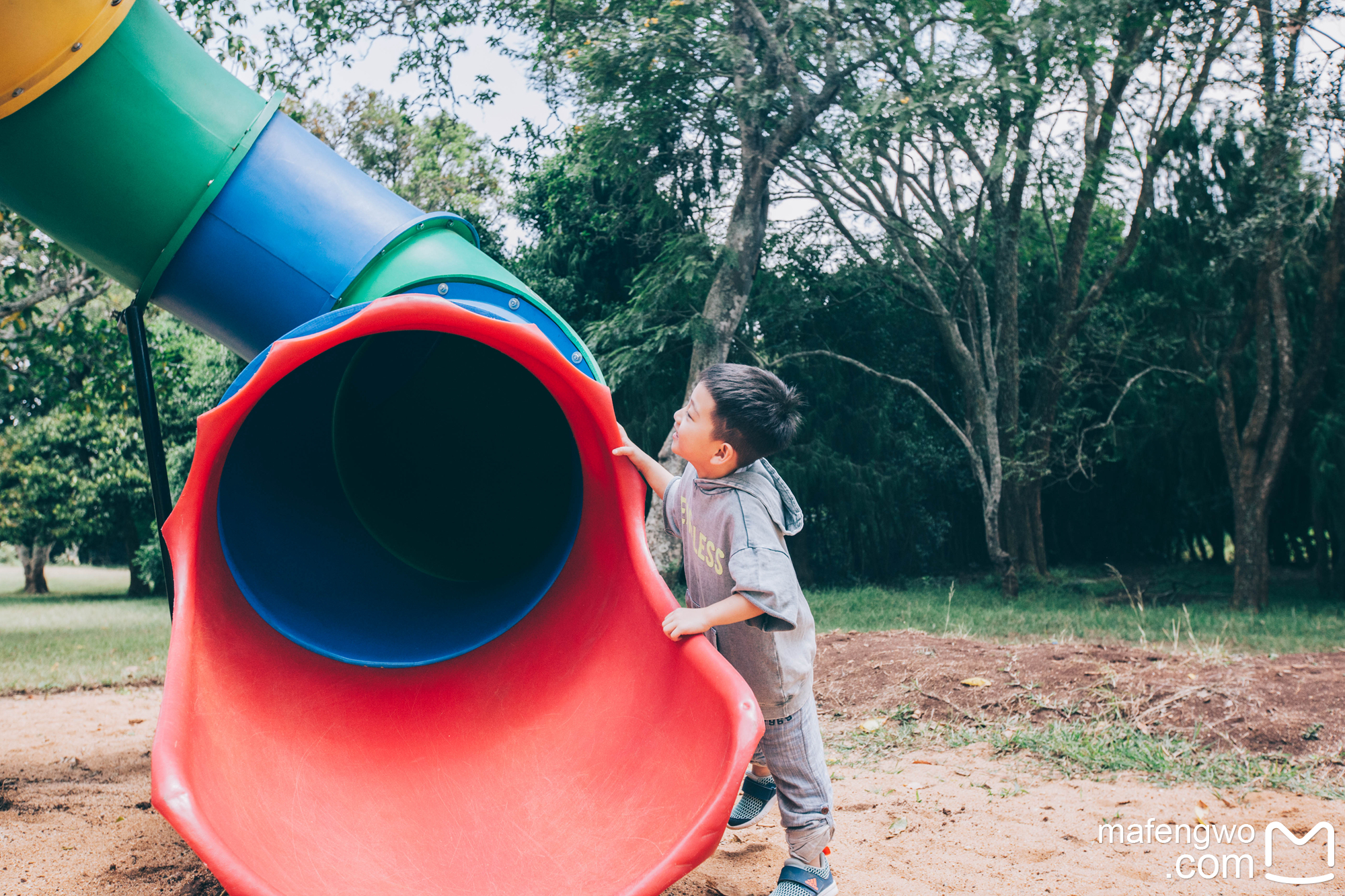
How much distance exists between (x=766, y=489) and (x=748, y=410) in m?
0.21

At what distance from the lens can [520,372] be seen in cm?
311

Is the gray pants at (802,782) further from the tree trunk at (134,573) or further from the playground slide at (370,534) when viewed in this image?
the tree trunk at (134,573)

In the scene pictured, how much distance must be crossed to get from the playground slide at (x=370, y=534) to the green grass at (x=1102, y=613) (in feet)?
14.8

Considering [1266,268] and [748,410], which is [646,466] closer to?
[748,410]

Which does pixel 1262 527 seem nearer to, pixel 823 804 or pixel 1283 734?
pixel 1283 734

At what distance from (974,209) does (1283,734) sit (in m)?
8.87

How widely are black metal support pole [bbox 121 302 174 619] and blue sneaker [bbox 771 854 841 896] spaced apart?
6.74ft

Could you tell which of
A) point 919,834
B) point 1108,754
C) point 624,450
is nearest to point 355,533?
point 624,450

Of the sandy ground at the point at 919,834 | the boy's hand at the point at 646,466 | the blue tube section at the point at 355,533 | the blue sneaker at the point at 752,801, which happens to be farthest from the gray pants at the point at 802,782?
the blue tube section at the point at 355,533

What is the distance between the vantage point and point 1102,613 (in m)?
8.94

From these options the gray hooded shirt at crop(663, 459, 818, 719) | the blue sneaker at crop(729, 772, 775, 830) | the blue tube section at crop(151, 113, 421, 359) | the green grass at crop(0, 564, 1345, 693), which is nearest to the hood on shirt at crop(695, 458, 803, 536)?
the gray hooded shirt at crop(663, 459, 818, 719)

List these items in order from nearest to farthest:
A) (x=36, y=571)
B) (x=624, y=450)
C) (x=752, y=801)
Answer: (x=624, y=450) → (x=752, y=801) → (x=36, y=571)

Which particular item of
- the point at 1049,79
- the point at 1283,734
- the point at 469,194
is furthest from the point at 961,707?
the point at 469,194

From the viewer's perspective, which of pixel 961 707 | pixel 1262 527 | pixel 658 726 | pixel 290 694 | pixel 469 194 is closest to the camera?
pixel 658 726
